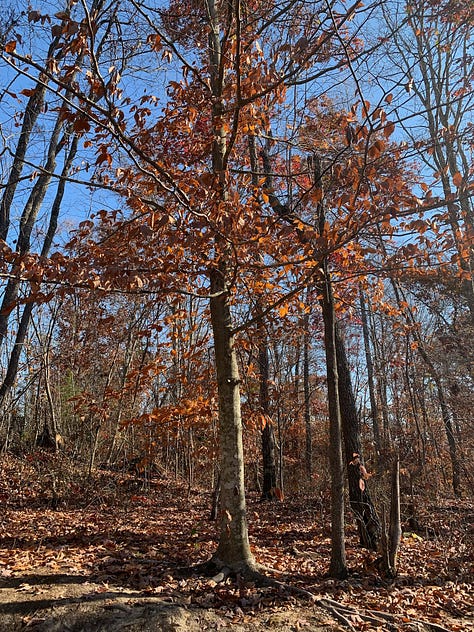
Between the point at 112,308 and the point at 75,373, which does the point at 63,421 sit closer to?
the point at 75,373

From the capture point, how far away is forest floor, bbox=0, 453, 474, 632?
11.5ft

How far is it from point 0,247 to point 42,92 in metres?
5.59

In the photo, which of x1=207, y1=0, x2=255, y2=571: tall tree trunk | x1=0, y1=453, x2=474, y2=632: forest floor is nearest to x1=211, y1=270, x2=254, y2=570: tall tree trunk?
x1=207, y1=0, x2=255, y2=571: tall tree trunk

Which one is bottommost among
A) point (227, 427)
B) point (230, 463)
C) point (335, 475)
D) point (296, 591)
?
point (296, 591)

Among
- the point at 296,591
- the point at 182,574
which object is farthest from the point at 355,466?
the point at 182,574

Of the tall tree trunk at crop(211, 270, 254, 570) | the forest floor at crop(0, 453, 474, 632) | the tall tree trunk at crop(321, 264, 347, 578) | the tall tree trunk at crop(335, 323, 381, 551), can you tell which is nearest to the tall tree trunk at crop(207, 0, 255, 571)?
the tall tree trunk at crop(211, 270, 254, 570)

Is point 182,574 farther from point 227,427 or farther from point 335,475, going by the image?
point 335,475

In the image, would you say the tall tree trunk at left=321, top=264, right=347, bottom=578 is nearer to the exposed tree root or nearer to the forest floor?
the forest floor

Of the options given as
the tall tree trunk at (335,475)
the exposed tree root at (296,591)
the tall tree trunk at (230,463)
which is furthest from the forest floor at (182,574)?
the tall tree trunk at (230,463)

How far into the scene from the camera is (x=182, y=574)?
446cm

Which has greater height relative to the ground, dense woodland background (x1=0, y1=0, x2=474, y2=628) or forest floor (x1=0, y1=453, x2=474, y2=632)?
dense woodland background (x1=0, y1=0, x2=474, y2=628)

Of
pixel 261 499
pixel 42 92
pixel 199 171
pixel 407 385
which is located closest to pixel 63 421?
pixel 261 499

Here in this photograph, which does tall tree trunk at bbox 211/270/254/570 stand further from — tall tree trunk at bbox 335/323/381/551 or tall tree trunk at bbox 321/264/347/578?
tall tree trunk at bbox 335/323/381/551

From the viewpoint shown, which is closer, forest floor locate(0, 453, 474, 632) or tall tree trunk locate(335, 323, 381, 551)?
forest floor locate(0, 453, 474, 632)
